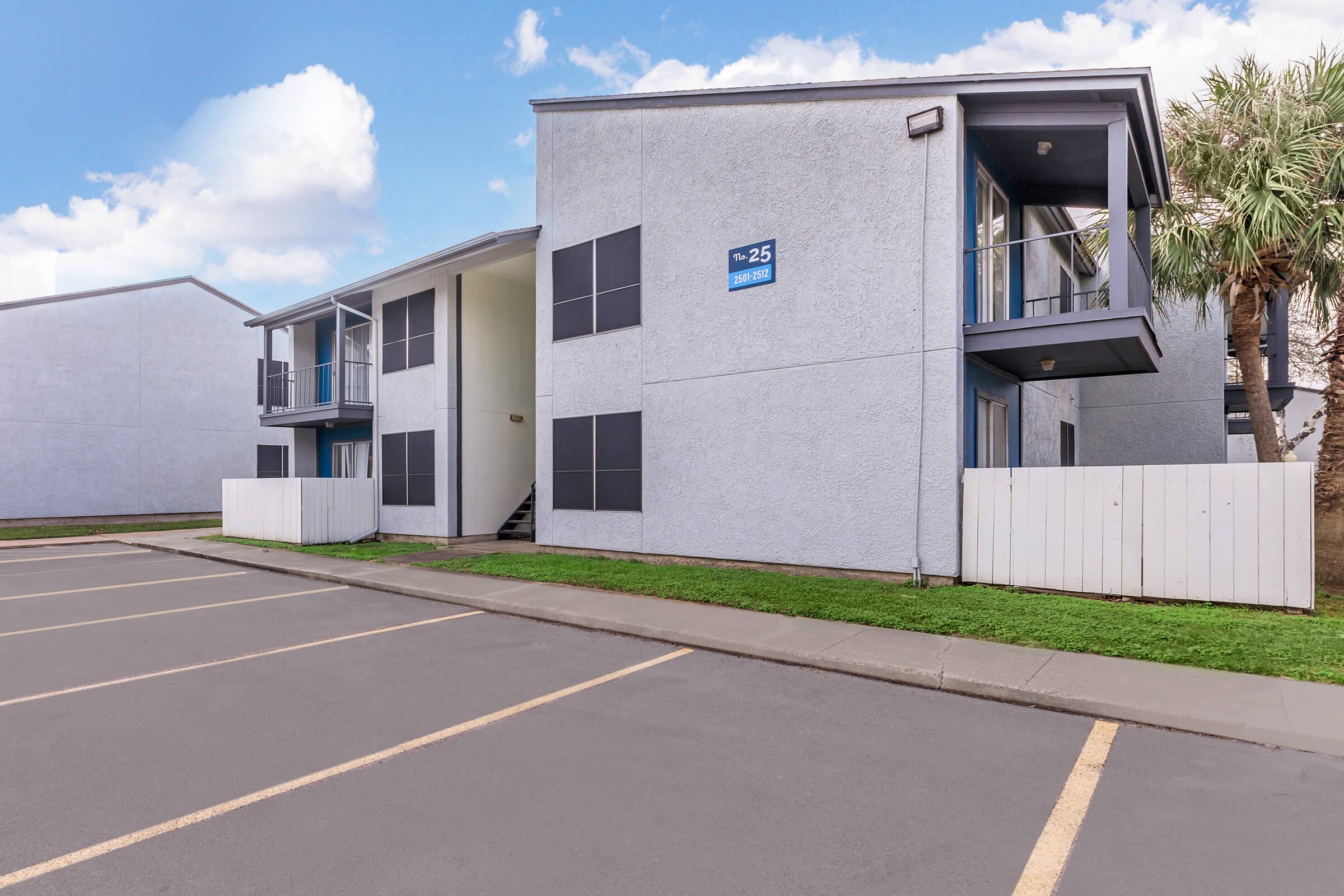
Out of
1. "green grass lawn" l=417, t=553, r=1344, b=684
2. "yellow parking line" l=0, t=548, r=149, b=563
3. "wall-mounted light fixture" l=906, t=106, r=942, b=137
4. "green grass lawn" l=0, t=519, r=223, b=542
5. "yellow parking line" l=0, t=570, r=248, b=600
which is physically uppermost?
"wall-mounted light fixture" l=906, t=106, r=942, b=137

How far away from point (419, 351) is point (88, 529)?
1490cm

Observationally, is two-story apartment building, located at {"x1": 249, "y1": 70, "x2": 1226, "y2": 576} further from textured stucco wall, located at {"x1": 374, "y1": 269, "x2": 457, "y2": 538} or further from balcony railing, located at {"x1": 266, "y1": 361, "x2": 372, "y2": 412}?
balcony railing, located at {"x1": 266, "y1": 361, "x2": 372, "y2": 412}

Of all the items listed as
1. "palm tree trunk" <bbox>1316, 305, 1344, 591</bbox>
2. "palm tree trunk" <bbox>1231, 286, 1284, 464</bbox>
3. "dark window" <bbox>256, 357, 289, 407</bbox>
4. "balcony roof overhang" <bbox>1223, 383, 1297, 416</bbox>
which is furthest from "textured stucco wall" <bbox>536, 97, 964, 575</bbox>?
"dark window" <bbox>256, 357, 289, 407</bbox>

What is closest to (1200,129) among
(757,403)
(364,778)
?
(757,403)

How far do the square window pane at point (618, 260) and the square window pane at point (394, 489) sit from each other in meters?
7.20

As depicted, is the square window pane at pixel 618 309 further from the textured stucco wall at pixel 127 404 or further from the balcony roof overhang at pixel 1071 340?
the textured stucco wall at pixel 127 404

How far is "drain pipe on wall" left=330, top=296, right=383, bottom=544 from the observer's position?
17.4 metres

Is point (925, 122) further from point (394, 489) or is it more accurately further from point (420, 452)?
point (394, 489)

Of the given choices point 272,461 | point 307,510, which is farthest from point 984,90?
point 272,461

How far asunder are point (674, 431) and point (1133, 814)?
8951mm

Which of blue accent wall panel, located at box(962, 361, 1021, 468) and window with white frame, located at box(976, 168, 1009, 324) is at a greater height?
window with white frame, located at box(976, 168, 1009, 324)

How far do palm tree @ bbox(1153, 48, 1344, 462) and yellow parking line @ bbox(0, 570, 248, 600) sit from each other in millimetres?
16381

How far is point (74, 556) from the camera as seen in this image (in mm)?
16016

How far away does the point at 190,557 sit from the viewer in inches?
599
